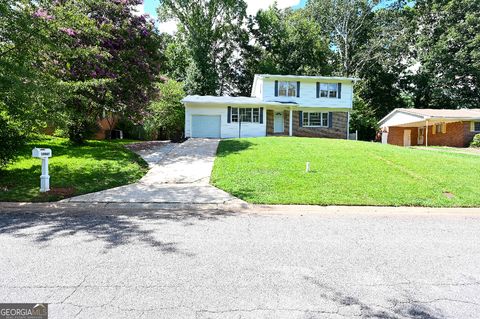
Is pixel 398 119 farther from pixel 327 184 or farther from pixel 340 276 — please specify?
pixel 340 276

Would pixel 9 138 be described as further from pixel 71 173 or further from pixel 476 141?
pixel 476 141

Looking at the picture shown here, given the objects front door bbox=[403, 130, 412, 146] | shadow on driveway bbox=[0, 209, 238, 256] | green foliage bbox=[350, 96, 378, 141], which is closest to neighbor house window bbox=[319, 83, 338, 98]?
green foliage bbox=[350, 96, 378, 141]

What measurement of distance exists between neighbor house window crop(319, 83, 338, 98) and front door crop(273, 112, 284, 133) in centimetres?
377

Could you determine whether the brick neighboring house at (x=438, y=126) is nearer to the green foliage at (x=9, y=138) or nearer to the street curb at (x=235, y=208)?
the street curb at (x=235, y=208)

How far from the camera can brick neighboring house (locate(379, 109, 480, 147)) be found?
25.1m

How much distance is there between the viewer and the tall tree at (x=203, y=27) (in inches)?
1261

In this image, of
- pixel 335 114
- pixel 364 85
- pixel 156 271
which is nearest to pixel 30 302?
pixel 156 271

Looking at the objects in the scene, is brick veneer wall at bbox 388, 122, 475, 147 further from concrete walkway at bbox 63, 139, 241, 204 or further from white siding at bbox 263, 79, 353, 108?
concrete walkway at bbox 63, 139, 241, 204

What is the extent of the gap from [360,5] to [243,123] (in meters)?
24.8

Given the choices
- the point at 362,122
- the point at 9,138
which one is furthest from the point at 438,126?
the point at 9,138

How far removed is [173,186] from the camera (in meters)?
9.20

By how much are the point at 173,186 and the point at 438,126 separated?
26327 millimetres

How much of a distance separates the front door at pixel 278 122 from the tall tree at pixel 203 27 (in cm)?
969

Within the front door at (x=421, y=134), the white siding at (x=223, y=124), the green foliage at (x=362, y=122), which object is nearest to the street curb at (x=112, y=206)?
the white siding at (x=223, y=124)
